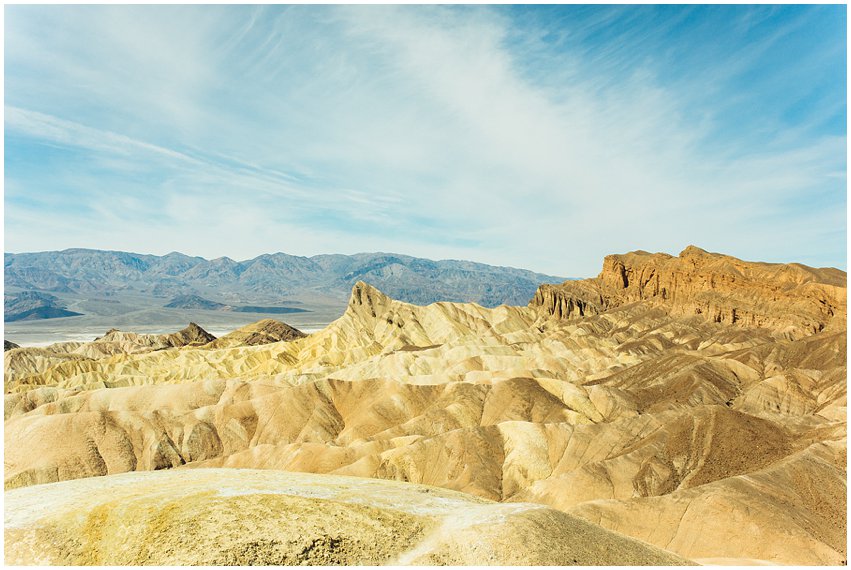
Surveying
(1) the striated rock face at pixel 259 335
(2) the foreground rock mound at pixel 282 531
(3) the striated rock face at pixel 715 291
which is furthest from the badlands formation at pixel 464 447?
(1) the striated rock face at pixel 259 335

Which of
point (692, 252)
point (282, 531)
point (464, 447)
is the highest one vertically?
point (692, 252)

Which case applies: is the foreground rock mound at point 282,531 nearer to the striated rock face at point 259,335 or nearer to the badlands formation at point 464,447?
the badlands formation at point 464,447

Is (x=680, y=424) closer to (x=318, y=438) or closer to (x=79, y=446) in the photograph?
(x=318, y=438)

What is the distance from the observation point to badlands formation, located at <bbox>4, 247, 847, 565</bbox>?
2317 centimetres

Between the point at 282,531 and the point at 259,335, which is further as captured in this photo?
the point at 259,335

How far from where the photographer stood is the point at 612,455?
177 feet

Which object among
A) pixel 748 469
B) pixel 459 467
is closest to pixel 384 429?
pixel 459 467

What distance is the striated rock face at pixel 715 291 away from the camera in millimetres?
109875

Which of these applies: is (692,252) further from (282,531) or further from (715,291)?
(282,531)

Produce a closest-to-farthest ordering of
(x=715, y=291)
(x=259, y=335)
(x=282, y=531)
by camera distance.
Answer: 1. (x=282, y=531)
2. (x=715, y=291)
3. (x=259, y=335)

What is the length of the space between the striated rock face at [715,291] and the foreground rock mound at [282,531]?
102m

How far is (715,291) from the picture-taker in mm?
131500

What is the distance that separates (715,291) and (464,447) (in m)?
105

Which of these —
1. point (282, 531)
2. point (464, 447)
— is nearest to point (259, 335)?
point (464, 447)
